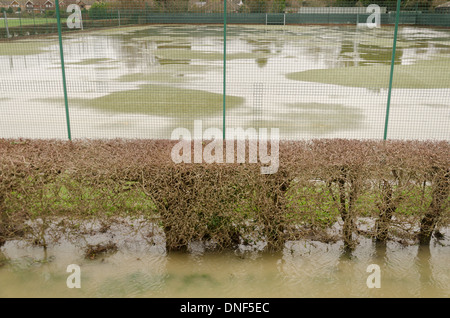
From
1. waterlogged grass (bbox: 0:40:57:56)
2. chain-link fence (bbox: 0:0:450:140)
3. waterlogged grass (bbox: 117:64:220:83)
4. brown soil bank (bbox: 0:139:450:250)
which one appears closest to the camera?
brown soil bank (bbox: 0:139:450:250)

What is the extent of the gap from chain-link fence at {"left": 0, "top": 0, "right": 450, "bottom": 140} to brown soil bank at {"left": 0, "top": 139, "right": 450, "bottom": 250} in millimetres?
2885

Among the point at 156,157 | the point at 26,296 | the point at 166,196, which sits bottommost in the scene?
the point at 26,296

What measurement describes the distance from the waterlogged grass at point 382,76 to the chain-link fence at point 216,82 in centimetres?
5

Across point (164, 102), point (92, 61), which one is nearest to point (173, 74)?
point (164, 102)

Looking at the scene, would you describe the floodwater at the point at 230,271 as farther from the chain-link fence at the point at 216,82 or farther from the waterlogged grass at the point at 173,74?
the waterlogged grass at the point at 173,74

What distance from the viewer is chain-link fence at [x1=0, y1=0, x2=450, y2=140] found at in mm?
8969

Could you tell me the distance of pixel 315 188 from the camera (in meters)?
5.09

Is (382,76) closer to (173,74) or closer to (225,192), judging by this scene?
(173,74)

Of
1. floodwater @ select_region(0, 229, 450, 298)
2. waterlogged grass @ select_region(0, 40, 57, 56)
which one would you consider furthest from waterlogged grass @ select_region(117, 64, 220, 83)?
floodwater @ select_region(0, 229, 450, 298)

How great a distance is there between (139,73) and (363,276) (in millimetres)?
15277

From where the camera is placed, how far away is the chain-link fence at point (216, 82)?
8969 mm

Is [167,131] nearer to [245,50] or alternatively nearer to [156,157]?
[156,157]

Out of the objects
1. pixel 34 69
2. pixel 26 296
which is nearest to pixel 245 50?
pixel 34 69

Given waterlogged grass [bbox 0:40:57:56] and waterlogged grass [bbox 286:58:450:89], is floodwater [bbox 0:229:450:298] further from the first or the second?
waterlogged grass [bbox 0:40:57:56]
